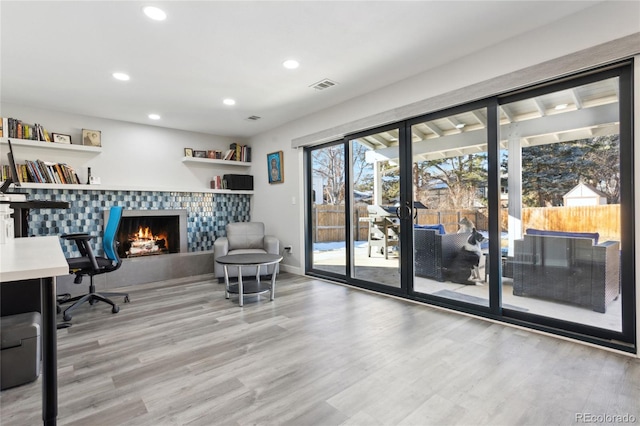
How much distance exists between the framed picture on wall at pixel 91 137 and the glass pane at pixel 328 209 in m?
3.07

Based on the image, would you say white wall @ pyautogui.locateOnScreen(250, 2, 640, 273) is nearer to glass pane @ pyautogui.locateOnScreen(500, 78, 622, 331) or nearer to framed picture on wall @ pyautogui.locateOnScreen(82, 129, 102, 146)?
glass pane @ pyautogui.locateOnScreen(500, 78, 622, 331)

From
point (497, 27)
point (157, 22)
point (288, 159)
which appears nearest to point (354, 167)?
point (288, 159)

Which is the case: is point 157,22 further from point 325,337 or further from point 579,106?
point 579,106

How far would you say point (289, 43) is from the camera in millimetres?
2643

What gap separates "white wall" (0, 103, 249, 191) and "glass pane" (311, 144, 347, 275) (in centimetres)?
206

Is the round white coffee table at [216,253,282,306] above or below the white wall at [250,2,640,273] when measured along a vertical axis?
below

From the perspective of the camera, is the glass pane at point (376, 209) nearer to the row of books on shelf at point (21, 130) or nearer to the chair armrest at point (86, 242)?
the chair armrest at point (86, 242)

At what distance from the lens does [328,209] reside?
4668 mm

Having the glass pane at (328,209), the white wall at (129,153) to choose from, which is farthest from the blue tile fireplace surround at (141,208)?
the glass pane at (328,209)

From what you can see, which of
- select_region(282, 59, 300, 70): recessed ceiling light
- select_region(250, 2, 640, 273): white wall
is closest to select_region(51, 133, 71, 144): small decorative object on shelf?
select_region(250, 2, 640, 273): white wall

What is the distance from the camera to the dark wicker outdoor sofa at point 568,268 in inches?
94.0

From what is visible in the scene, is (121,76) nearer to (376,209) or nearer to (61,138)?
(61,138)

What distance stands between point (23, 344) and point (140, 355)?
0.64 meters

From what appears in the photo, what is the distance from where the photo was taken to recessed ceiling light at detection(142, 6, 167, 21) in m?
2.16
